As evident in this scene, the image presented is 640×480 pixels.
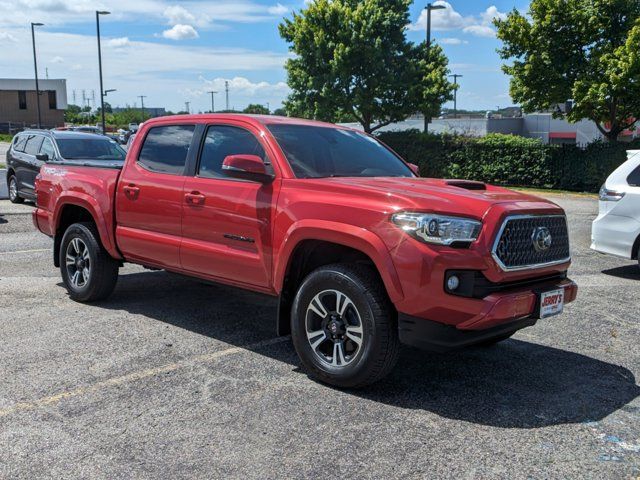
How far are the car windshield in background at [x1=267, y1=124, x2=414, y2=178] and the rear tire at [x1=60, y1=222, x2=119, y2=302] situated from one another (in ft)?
7.87

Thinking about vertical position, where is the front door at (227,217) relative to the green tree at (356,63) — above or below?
below

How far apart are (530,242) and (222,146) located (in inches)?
103

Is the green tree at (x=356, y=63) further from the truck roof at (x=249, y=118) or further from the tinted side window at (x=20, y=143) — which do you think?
the truck roof at (x=249, y=118)

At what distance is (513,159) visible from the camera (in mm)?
23578

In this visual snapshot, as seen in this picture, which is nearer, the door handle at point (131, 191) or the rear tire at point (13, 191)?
the door handle at point (131, 191)

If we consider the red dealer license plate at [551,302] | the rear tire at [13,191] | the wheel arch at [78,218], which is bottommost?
the rear tire at [13,191]

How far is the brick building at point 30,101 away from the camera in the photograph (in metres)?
89.2

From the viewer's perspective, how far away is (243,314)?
6441mm

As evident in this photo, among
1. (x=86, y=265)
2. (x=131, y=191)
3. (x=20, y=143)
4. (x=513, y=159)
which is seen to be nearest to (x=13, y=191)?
(x=20, y=143)

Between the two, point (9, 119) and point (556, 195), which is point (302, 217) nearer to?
point (556, 195)

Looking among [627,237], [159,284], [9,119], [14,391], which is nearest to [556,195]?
[627,237]

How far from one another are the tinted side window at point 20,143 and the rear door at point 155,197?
33.5 ft

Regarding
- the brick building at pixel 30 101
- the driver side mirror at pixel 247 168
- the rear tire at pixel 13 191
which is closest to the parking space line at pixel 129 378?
the driver side mirror at pixel 247 168

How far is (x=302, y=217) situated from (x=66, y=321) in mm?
2803
